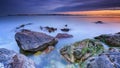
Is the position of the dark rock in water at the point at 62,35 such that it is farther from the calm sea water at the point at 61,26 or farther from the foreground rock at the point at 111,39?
the foreground rock at the point at 111,39

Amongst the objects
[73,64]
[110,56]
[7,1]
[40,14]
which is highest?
[7,1]

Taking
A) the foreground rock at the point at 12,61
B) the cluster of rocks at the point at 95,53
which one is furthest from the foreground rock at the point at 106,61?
the foreground rock at the point at 12,61

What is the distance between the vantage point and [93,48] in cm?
352

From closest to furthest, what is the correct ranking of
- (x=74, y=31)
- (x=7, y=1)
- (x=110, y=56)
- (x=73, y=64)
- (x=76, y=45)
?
(x=110, y=56)
(x=73, y=64)
(x=76, y=45)
(x=74, y=31)
(x=7, y=1)

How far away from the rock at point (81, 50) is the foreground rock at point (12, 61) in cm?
68

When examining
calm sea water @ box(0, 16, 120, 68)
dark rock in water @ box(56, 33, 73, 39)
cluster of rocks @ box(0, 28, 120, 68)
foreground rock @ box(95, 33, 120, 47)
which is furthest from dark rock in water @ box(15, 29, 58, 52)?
foreground rock @ box(95, 33, 120, 47)

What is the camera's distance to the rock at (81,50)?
11.1 feet

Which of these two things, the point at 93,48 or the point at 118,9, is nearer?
the point at 93,48

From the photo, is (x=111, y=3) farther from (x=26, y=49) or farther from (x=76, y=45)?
(x=26, y=49)

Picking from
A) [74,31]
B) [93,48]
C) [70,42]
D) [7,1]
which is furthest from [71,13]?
[7,1]

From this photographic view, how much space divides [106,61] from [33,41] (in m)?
1.32

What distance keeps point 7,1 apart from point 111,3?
2.21 meters

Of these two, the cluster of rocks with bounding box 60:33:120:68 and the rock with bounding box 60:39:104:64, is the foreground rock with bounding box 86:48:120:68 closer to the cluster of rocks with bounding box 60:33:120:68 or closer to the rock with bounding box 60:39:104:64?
the cluster of rocks with bounding box 60:33:120:68

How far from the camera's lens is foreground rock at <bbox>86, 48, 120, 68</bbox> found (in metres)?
2.81
